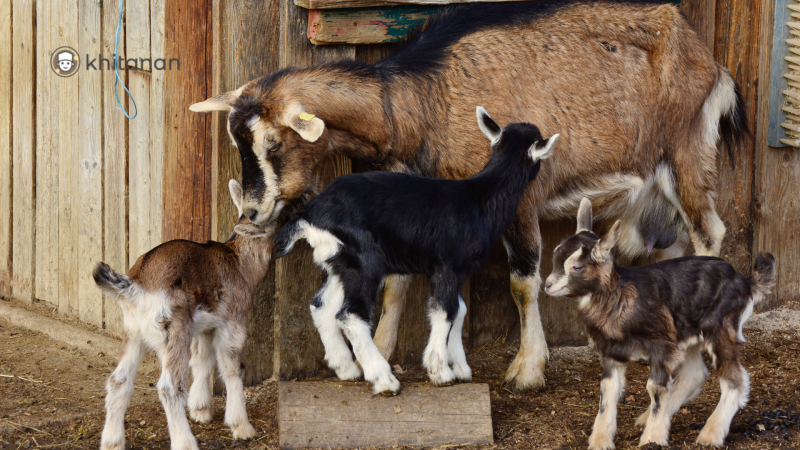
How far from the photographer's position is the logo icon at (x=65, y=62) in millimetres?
5910

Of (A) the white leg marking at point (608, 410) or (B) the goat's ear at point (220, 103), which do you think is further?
(B) the goat's ear at point (220, 103)

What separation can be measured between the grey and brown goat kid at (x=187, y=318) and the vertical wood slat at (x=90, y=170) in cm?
171

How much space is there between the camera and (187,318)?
13.2 ft

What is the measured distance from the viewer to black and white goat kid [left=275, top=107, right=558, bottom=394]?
13.8ft

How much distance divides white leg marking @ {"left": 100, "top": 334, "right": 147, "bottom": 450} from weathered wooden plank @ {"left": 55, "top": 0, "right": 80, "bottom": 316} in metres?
2.30

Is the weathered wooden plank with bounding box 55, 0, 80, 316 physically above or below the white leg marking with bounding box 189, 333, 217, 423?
above

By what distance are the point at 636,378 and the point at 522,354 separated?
75 centimetres

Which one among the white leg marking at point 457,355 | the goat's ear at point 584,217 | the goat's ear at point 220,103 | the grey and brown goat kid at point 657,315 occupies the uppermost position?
the goat's ear at point 220,103

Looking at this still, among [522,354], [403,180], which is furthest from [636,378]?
[403,180]

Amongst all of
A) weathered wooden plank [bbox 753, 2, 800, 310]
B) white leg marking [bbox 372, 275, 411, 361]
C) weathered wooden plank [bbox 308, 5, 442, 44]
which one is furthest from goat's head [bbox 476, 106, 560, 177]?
weathered wooden plank [bbox 753, 2, 800, 310]

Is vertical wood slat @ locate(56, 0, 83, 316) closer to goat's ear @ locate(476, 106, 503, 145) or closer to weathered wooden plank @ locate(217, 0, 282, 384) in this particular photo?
weathered wooden plank @ locate(217, 0, 282, 384)

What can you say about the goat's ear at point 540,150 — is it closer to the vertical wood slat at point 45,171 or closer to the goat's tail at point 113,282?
the goat's tail at point 113,282

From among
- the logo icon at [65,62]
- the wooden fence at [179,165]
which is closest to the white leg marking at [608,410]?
the wooden fence at [179,165]

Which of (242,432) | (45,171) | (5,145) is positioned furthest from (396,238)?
(5,145)
